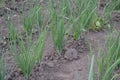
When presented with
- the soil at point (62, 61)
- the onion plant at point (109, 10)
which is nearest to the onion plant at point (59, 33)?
the soil at point (62, 61)

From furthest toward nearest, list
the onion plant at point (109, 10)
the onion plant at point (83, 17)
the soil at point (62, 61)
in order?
the onion plant at point (109, 10) < the onion plant at point (83, 17) < the soil at point (62, 61)

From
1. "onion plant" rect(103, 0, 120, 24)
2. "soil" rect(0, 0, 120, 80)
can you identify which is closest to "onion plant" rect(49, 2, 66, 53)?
"soil" rect(0, 0, 120, 80)

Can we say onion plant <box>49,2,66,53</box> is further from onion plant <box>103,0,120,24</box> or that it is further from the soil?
onion plant <box>103,0,120,24</box>

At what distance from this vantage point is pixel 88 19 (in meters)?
2.38

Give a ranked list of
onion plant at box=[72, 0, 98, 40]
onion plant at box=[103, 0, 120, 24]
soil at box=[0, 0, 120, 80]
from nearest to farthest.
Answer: soil at box=[0, 0, 120, 80] < onion plant at box=[72, 0, 98, 40] < onion plant at box=[103, 0, 120, 24]

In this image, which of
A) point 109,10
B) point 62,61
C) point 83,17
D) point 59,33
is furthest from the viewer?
point 109,10

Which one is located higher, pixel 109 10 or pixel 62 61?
pixel 109 10

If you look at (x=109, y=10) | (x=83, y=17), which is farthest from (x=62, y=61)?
(x=109, y=10)

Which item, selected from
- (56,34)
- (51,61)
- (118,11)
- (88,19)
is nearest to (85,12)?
(88,19)

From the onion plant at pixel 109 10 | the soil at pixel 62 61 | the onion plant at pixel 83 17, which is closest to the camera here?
the soil at pixel 62 61

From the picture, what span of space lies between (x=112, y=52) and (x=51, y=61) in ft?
1.72

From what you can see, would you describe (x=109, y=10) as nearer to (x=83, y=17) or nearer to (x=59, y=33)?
(x=83, y=17)

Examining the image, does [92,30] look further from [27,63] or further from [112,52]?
[27,63]

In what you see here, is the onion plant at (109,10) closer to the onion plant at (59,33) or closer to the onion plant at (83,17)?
the onion plant at (83,17)
